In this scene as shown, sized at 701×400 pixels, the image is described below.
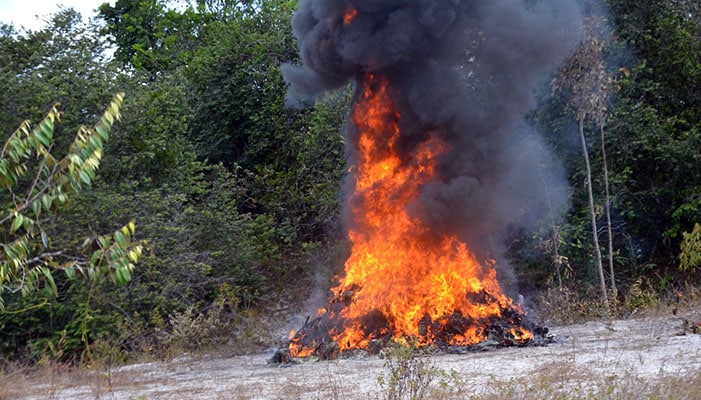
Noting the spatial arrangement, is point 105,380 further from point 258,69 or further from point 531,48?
point 258,69

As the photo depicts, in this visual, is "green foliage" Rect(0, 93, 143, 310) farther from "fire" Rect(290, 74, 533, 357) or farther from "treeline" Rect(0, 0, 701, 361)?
"treeline" Rect(0, 0, 701, 361)

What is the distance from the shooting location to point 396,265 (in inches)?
492

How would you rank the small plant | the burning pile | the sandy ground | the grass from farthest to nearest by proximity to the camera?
1. the burning pile
2. the sandy ground
3. the grass
4. the small plant

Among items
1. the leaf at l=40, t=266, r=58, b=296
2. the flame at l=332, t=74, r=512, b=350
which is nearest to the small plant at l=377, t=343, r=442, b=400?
the leaf at l=40, t=266, r=58, b=296

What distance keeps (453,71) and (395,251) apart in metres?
3.29

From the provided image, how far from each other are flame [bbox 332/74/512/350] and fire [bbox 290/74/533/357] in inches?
0.7

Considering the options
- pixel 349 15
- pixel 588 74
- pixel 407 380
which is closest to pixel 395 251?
pixel 349 15

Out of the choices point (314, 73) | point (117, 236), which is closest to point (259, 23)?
point (314, 73)

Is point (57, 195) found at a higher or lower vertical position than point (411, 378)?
higher

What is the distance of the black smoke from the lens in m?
12.3

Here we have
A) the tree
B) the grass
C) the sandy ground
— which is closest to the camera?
the grass

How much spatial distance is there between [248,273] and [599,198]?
943 cm

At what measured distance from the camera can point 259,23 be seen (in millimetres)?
24859

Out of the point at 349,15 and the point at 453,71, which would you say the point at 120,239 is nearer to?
the point at 349,15
